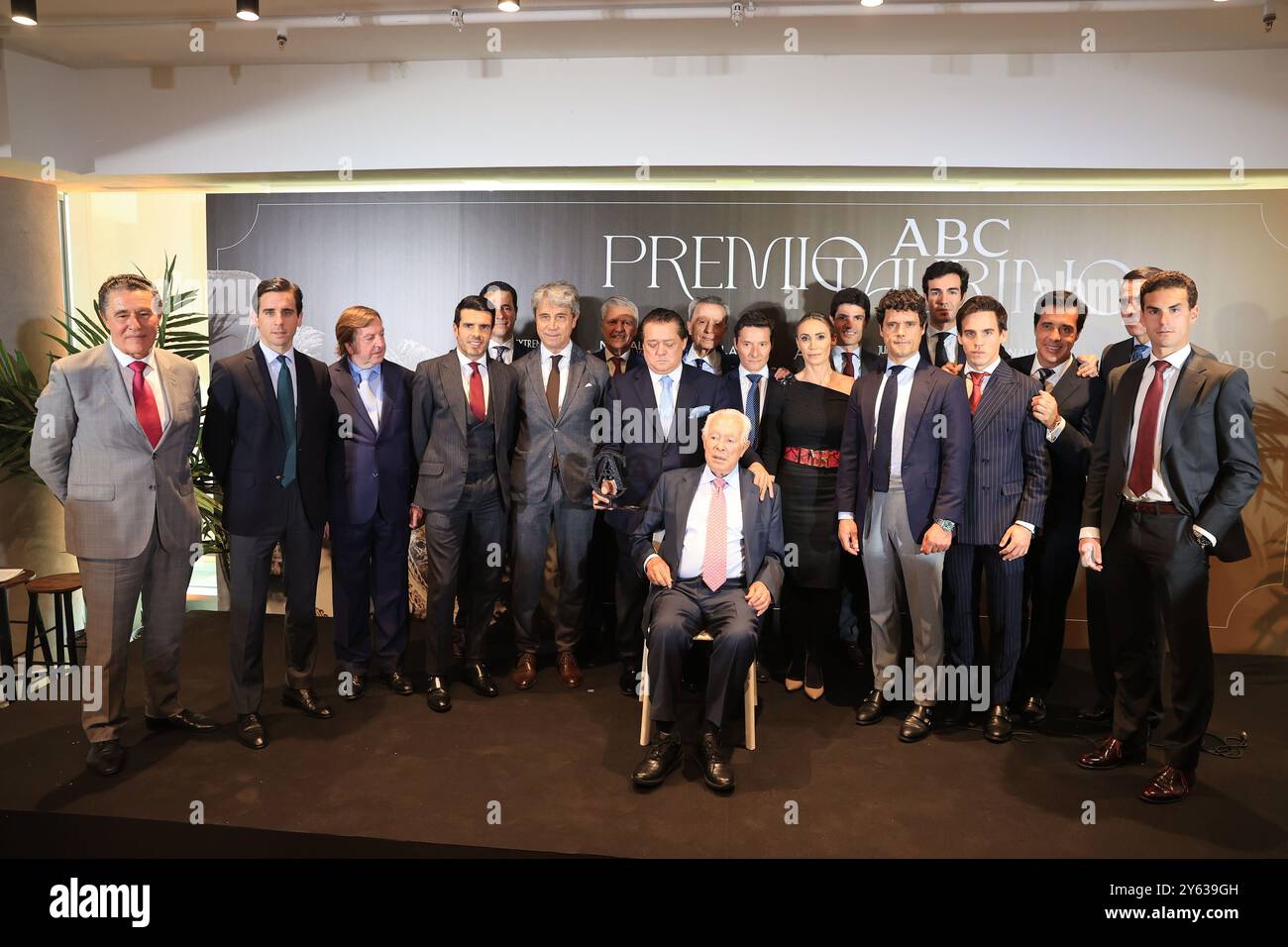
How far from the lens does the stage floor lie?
3.25 metres

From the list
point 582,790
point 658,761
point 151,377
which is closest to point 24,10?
point 151,377

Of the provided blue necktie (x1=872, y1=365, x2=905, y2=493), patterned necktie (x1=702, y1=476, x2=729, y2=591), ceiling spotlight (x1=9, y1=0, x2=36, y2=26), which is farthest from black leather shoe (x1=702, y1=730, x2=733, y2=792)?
ceiling spotlight (x1=9, y1=0, x2=36, y2=26)

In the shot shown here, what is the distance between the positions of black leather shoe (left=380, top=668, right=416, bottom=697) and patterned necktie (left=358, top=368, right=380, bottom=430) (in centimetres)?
125

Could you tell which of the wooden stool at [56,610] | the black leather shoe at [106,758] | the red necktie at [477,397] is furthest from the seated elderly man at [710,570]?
the wooden stool at [56,610]

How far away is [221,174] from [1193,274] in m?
5.92

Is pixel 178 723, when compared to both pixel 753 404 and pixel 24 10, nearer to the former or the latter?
pixel 753 404

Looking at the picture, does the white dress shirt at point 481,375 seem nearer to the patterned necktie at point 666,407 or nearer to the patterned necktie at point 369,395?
the patterned necktie at point 369,395

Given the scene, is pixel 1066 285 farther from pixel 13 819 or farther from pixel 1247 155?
pixel 13 819

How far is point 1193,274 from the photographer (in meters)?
5.28

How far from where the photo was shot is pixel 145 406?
3736mm

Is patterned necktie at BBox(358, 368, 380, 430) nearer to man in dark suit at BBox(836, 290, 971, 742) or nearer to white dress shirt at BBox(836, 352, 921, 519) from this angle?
man in dark suit at BBox(836, 290, 971, 742)

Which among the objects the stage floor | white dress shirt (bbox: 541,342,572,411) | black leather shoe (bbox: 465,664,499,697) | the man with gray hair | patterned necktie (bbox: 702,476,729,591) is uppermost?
the man with gray hair

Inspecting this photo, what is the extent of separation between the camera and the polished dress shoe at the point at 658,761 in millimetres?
3602
